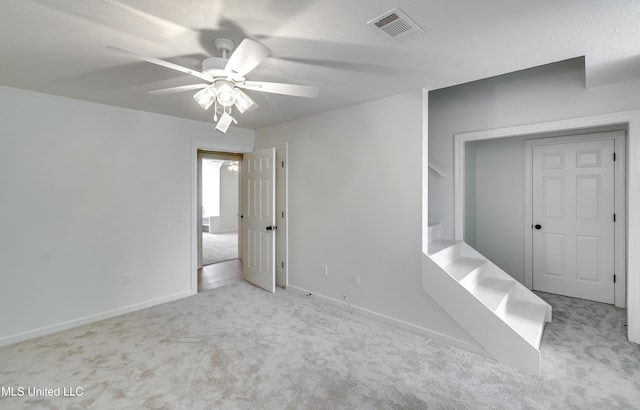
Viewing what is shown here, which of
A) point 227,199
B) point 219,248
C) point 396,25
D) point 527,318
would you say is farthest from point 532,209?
point 227,199

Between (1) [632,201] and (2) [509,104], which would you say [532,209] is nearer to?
(1) [632,201]

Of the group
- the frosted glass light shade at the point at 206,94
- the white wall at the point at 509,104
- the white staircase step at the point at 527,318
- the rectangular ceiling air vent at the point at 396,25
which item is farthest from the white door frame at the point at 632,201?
the frosted glass light shade at the point at 206,94

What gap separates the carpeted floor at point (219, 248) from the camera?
19.9 ft

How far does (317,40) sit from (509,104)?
2386 mm

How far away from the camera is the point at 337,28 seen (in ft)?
5.57

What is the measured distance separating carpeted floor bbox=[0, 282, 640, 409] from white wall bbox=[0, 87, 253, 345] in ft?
1.18

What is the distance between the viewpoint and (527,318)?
2742 millimetres

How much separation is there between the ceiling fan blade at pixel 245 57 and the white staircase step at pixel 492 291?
261 centimetres

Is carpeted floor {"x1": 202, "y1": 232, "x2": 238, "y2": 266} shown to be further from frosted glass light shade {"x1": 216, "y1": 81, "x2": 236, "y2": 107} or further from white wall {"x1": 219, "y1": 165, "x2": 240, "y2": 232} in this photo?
frosted glass light shade {"x1": 216, "y1": 81, "x2": 236, "y2": 107}

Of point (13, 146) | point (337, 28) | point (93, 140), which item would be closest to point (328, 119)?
point (337, 28)

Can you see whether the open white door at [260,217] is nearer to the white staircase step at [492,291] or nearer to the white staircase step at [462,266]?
the white staircase step at [462,266]

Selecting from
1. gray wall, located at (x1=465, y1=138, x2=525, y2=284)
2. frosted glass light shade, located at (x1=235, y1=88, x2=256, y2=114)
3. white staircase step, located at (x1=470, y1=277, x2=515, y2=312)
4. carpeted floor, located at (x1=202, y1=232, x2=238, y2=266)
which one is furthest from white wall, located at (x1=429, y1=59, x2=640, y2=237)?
carpeted floor, located at (x1=202, y1=232, x2=238, y2=266)

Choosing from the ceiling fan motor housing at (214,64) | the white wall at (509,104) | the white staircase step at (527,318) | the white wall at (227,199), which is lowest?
the white staircase step at (527,318)

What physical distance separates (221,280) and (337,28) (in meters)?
3.97
